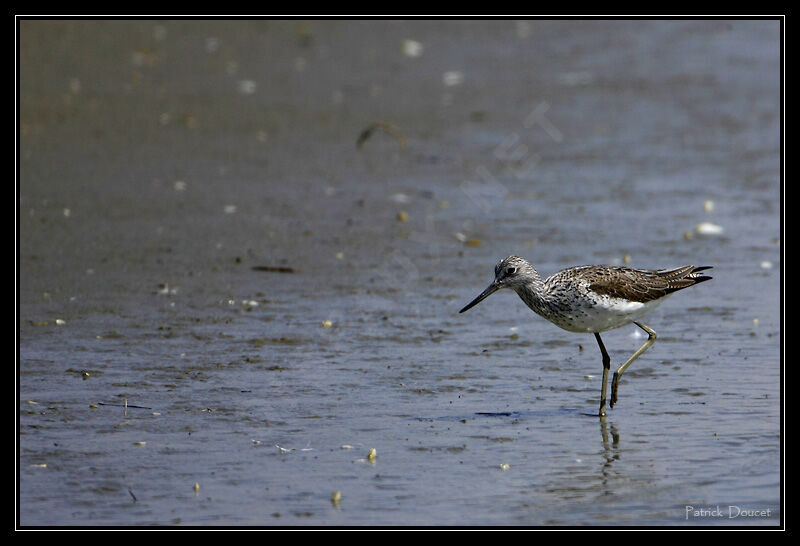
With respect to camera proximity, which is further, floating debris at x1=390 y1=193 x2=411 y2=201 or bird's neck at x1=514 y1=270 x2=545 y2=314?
floating debris at x1=390 y1=193 x2=411 y2=201

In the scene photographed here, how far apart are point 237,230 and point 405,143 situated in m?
3.47

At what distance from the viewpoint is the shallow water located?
6297 millimetres

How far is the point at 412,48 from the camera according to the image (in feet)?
57.0

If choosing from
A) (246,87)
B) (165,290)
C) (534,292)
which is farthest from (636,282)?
(246,87)

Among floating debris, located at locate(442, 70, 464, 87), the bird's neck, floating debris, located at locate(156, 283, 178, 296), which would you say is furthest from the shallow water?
the bird's neck

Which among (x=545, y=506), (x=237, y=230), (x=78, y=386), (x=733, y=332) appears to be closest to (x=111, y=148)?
(x=237, y=230)

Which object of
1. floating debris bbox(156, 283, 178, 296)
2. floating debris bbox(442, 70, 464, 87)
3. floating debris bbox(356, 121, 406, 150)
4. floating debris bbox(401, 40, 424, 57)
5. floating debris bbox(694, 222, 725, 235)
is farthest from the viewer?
floating debris bbox(401, 40, 424, 57)

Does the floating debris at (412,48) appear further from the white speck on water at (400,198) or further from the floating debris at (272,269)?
the floating debris at (272,269)

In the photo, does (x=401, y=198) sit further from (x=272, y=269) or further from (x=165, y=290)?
(x=165, y=290)

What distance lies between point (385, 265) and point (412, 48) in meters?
Result: 7.63

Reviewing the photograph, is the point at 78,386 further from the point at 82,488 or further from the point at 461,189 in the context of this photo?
the point at 461,189

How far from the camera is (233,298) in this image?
9469 millimetres

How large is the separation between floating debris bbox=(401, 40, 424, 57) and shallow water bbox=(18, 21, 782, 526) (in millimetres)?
47

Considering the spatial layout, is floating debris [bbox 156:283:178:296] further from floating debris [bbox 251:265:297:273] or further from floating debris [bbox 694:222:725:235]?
floating debris [bbox 694:222:725:235]
